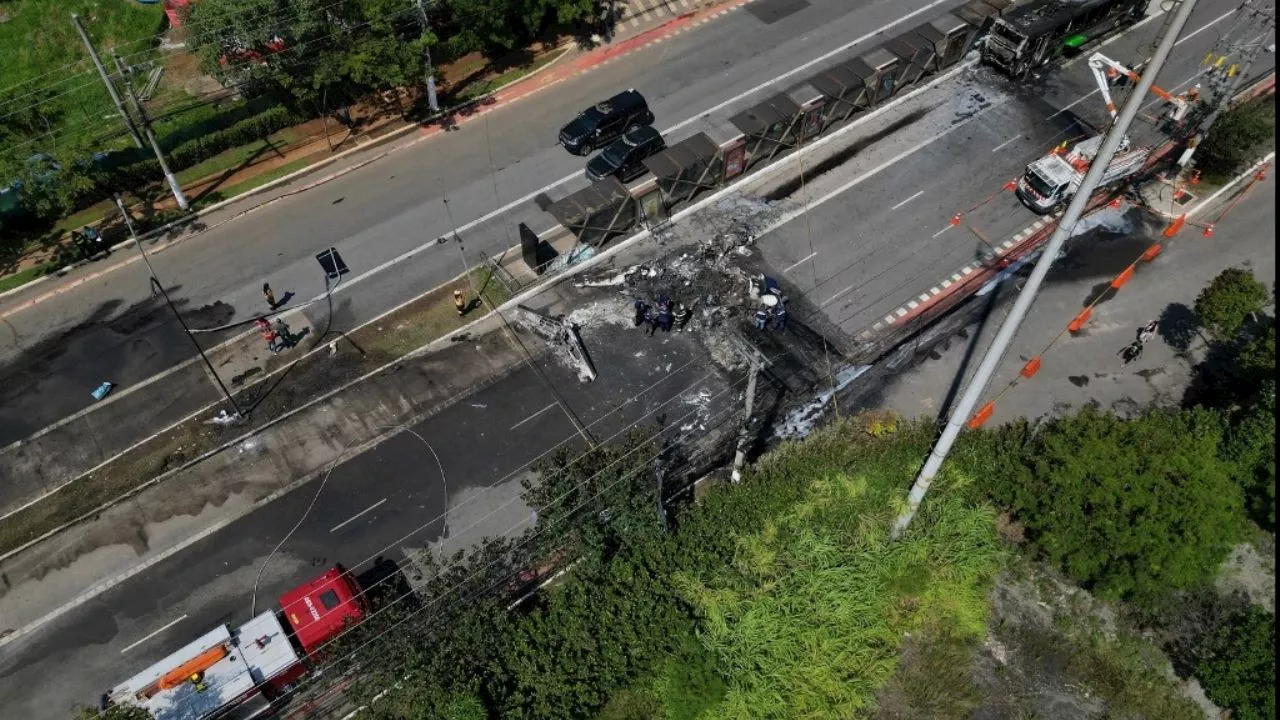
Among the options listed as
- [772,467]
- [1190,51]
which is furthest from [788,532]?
[1190,51]

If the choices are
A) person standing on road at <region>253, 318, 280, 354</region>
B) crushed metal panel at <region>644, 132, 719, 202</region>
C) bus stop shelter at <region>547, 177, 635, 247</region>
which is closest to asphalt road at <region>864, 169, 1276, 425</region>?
crushed metal panel at <region>644, 132, 719, 202</region>

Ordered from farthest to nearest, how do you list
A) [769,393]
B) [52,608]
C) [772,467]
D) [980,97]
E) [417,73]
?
[980,97] < [417,73] < [769,393] < [772,467] < [52,608]

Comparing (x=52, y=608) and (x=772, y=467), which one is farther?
(x=772, y=467)

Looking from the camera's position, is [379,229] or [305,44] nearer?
[305,44]

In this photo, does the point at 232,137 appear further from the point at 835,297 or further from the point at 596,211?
the point at 835,297

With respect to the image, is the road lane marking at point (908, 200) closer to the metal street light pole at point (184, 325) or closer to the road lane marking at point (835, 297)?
the road lane marking at point (835, 297)

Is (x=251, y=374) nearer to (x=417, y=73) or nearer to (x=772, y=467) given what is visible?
(x=417, y=73)

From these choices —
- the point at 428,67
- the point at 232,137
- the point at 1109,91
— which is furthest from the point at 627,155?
the point at 1109,91
